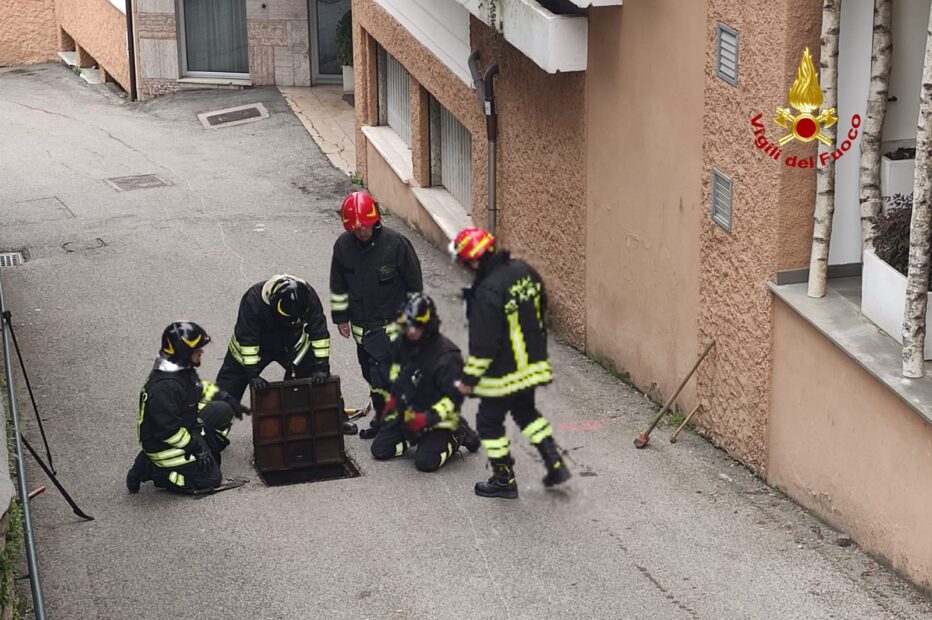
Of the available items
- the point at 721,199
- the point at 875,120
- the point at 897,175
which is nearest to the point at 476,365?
the point at 721,199

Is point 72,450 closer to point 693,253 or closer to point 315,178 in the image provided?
point 693,253

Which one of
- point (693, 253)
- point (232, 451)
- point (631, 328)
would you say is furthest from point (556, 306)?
point (232, 451)

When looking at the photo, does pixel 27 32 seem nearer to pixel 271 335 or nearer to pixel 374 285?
pixel 271 335

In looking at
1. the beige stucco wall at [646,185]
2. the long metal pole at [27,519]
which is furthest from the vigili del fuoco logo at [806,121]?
the long metal pole at [27,519]

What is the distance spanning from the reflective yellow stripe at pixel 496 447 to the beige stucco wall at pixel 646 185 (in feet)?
7.90

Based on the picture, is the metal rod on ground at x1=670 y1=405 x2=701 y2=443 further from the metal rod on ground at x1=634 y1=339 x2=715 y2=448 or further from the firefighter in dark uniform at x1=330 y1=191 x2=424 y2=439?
the firefighter in dark uniform at x1=330 y1=191 x2=424 y2=439

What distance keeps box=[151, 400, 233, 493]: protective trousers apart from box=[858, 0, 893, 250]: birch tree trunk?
180 inches

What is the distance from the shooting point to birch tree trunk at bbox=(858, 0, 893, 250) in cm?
886

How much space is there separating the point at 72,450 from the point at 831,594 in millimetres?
5689

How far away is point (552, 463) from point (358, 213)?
7.92 ft

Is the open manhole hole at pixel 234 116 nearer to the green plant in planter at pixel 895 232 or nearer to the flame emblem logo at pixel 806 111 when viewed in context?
the flame emblem logo at pixel 806 111

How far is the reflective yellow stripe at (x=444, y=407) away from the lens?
893 cm

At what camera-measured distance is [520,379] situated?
8453 millimetres

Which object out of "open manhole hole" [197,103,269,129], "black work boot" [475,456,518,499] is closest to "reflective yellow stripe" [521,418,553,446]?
"black work boot" [475,456,518,499]
